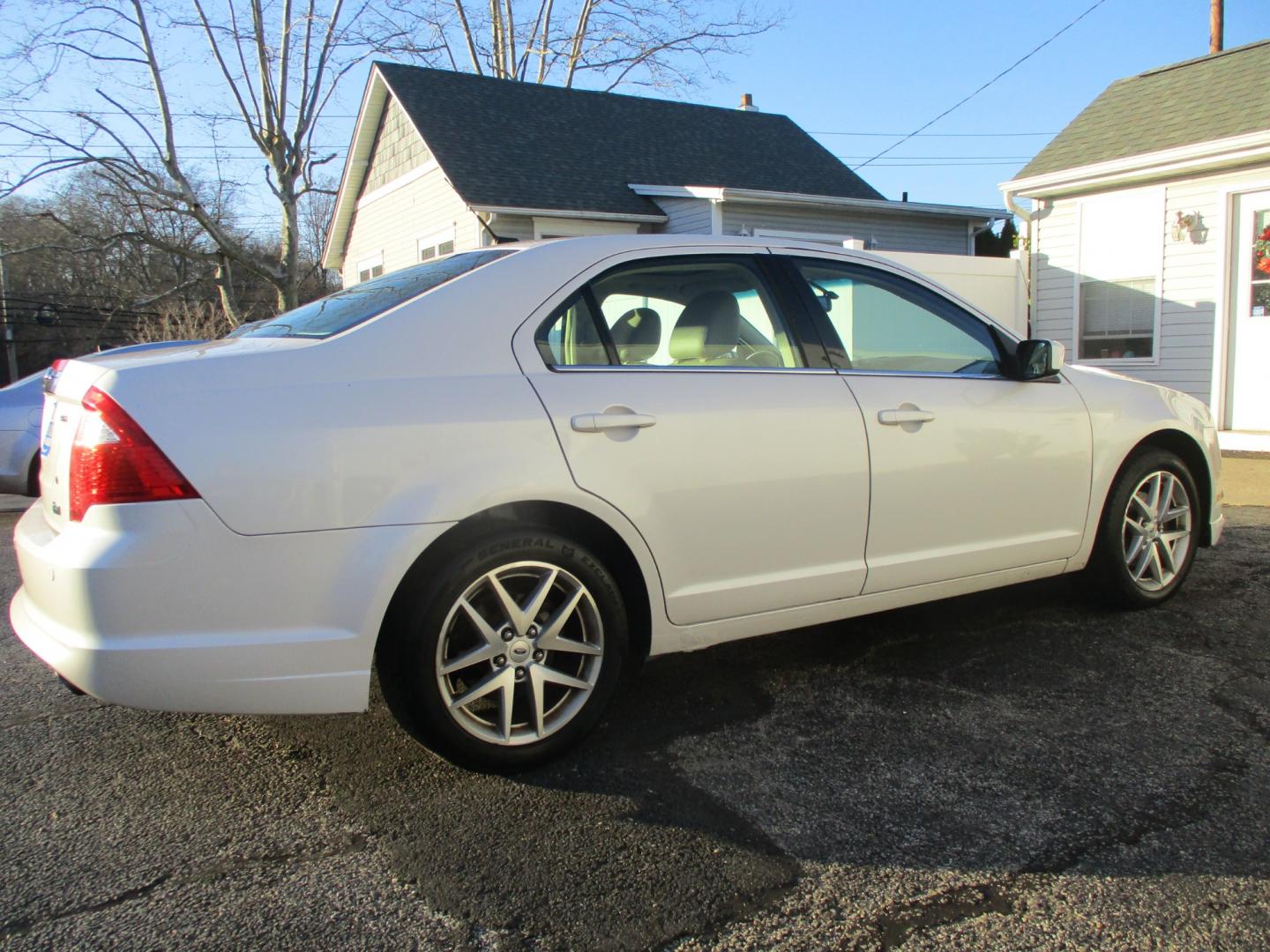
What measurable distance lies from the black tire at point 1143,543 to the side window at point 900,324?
0.90 m

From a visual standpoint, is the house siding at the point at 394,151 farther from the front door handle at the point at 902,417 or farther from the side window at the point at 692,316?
the front door handle at the point at 902,417

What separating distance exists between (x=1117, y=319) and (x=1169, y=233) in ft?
3.75

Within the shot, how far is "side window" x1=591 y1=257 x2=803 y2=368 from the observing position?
321 cm

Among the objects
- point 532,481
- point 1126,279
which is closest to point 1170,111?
point 1126,279

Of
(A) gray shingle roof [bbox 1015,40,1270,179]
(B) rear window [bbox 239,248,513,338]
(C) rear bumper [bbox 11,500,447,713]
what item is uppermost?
(A) gray shingle roof [bbox 1015,40,1270,179]

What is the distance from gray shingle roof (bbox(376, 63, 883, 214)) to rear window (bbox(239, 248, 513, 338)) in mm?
11711

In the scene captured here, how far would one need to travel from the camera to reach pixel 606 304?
318 centimetres

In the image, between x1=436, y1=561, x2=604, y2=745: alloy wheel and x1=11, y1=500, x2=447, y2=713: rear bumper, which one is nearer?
x1=11, y1=500, x2=447, y2=713: rear bumper

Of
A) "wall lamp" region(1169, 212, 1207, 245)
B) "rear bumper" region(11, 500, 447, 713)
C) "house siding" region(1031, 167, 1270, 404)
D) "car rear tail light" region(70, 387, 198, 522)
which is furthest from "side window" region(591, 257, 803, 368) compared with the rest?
"wall lamp" region(1169, 212, 1207, 245)

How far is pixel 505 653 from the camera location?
2.79m

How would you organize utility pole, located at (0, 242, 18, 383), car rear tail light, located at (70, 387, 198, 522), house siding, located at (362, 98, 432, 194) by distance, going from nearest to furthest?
car rear tail light, located at (70, 387, 198, 522) < house siding, located at (362, 98, 432, 194) < utility pole, located at (0, 242, 18, 383)

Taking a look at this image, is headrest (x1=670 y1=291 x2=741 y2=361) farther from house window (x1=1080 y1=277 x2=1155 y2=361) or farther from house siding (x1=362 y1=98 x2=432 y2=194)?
house siding (x1=362 y1=98 x2=432 y2=194)

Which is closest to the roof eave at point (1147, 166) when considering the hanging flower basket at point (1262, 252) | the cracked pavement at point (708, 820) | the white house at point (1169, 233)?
the white house at point (1169, 233)

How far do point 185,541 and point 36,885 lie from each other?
86 centimetres
